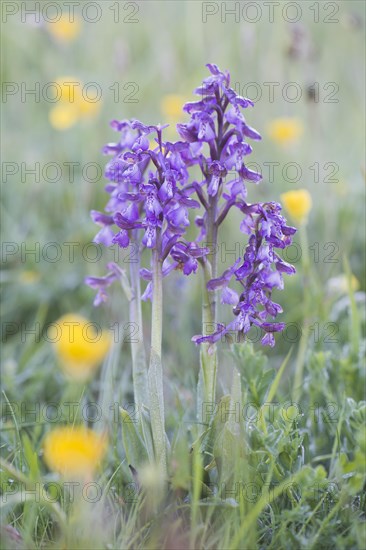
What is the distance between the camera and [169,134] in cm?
439

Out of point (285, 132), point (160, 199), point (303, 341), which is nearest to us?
point (160, 199)

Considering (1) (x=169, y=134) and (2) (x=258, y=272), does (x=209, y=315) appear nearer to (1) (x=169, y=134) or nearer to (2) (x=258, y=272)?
(2) (x=258, y=272)

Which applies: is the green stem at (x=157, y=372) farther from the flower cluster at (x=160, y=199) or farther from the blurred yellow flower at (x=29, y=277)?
the blurred yellow flower at (x=29, y=277)

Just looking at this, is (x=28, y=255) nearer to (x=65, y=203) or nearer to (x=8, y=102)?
(x=65, y=203)

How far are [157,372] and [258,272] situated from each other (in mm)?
336

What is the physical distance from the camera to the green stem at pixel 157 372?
5.84 ft

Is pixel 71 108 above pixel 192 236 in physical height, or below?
above

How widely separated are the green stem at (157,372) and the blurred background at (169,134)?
39 centimetres

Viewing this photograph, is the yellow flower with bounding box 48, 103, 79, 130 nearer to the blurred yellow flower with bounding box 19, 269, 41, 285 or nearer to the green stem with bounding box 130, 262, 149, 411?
the blurred yellow flower with bounding box 19, 269, 41, 285

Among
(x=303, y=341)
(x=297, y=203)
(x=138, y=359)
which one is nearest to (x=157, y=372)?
(x=138, y=359)

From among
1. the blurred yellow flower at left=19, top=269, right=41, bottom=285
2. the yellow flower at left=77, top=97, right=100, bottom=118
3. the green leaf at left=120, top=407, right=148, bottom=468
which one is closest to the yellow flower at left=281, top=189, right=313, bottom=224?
the green leaf at left=120, top=407, right=148, bottom=468

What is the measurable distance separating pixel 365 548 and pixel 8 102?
3.79 metres

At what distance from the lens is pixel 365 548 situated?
161cm

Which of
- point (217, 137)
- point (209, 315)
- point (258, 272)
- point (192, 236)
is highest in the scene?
point (217, 137)
